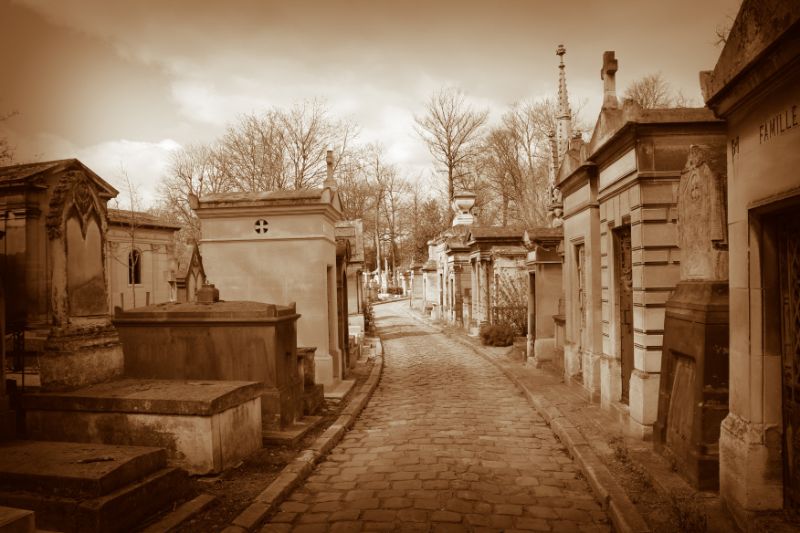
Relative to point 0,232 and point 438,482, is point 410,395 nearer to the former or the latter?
point 438,482

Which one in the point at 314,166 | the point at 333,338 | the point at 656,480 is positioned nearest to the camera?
the point at 656,480

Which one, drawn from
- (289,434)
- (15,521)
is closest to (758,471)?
(15,521)

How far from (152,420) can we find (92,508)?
1546 millimetres

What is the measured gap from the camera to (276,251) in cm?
1025

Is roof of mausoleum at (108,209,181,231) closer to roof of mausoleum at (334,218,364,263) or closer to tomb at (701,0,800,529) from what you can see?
roof of mausoleum at (334,218,364,263)

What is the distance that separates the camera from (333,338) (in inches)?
434

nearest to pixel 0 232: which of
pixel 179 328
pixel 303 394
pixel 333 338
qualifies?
pixel 179 328

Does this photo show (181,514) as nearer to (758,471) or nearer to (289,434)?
(289,434)

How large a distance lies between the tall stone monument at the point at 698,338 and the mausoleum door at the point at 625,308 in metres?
1.92

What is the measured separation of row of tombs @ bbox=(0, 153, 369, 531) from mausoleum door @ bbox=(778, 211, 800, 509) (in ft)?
15.0

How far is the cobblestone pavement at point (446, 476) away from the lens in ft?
15.3

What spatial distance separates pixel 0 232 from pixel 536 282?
10.9 metres

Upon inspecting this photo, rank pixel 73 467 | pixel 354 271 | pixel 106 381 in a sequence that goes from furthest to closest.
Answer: pixel 354 271
pixel 106 381
pixel 73 467

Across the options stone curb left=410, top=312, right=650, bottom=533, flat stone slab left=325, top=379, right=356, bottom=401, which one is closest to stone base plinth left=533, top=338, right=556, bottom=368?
stone curb left=410, top=312, right=650, bottom=533
